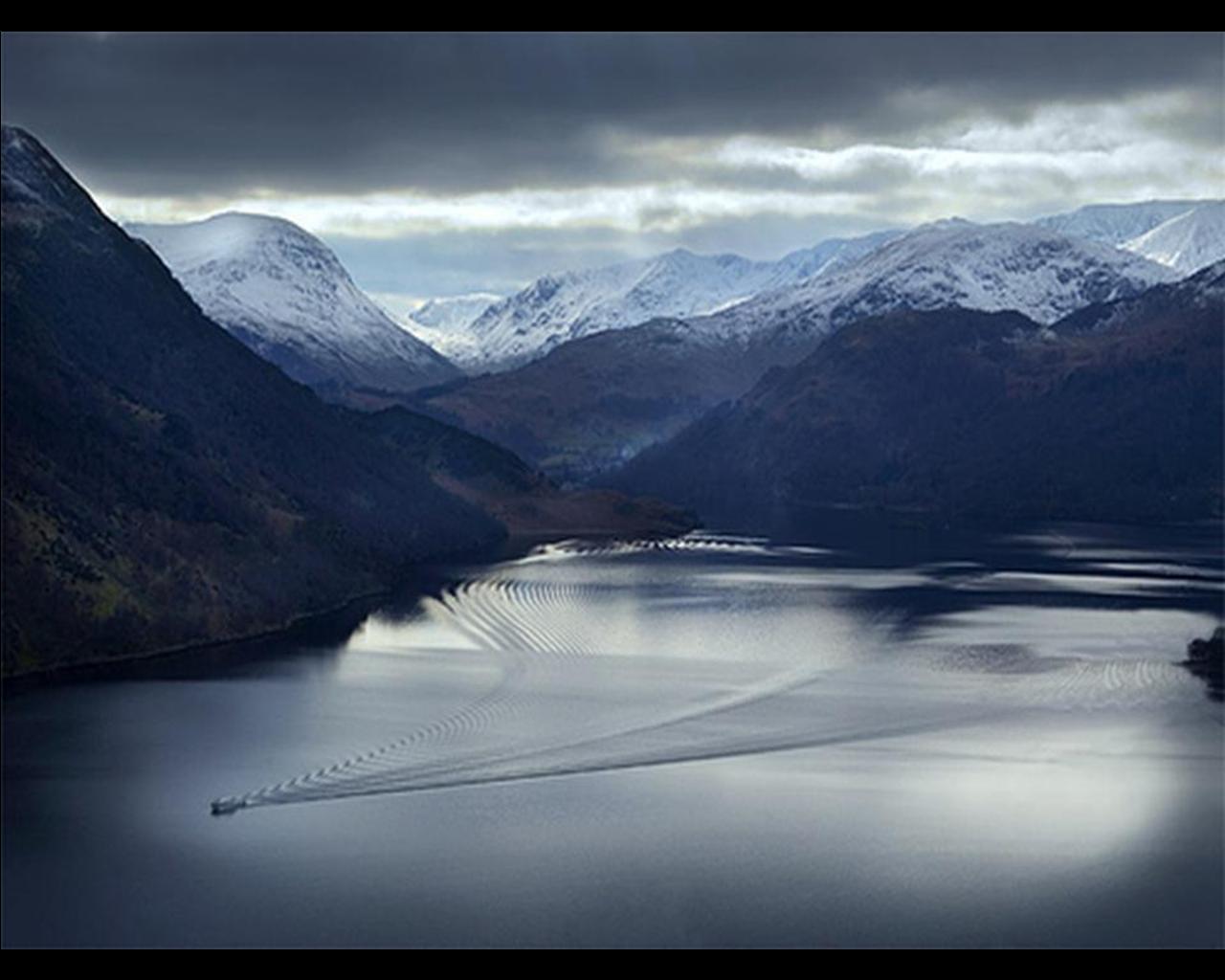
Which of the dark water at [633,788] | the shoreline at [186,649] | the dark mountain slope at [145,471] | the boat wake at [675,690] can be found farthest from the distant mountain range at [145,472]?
the boat wake at [675,690]

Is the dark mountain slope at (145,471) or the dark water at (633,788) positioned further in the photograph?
the dark mountain slope at (145,471)

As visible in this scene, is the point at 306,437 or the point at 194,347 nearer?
the point at 194,347

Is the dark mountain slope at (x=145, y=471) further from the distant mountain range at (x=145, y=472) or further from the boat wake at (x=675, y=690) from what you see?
the boat wake at (x=675, y=690)

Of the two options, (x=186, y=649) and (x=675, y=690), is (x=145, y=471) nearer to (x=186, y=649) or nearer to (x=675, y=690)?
(x=186, y=649)

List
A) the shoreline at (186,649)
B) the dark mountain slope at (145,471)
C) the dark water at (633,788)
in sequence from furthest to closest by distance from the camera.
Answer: the dark mountain slope at (145,471)
the shoreline at (186,649)
the dark water at (633,788)

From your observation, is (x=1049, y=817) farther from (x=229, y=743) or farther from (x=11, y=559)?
(x=11, y=559)

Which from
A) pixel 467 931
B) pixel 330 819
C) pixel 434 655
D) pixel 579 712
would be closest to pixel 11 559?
pixel 434 655

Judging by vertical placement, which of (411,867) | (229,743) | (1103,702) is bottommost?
(411,867)
